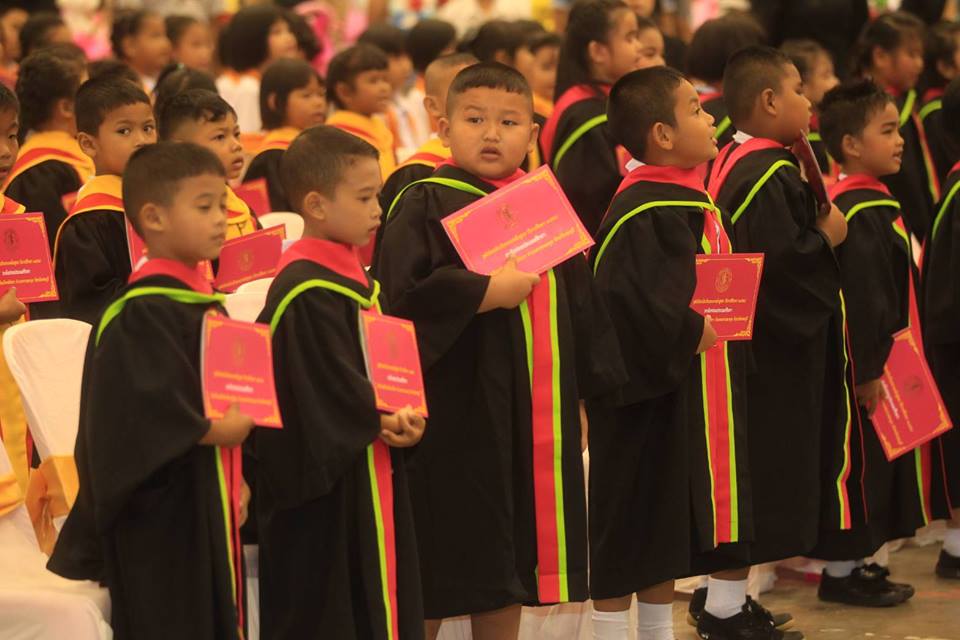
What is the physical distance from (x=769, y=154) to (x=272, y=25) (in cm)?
418

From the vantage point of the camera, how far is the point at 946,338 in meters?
5.70

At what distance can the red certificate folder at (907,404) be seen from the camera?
5281mm

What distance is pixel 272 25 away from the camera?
8.53 meters

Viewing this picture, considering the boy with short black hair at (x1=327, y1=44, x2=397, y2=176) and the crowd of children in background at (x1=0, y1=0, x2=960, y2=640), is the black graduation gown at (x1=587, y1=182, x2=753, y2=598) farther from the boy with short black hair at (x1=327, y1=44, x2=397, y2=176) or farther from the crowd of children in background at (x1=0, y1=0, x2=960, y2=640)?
the boy with short black hair at (x1=327, y1=44, x2=397, y2=176)

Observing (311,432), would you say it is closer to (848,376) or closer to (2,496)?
(2,496)

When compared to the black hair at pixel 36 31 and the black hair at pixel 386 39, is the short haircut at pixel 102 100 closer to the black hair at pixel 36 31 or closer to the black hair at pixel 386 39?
the black hair at pixel 36 31

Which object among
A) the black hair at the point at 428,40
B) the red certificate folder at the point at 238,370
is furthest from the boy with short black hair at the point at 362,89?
the red certificate folder at the point at 238,370

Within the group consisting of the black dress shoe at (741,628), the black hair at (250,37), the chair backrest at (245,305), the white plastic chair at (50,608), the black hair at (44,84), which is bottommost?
the black dress shoe at (741,628)

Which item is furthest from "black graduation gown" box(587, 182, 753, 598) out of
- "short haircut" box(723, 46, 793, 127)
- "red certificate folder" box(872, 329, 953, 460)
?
"red certificate folder" box(872, 329, 953, 460)

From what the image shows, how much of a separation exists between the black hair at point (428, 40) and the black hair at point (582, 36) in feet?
8.32

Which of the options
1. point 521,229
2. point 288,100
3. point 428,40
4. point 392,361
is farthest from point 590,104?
point 428,40

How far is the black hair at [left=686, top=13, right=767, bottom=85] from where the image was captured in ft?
21.6

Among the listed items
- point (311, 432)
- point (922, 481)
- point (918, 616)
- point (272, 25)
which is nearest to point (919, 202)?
point (922, 481)

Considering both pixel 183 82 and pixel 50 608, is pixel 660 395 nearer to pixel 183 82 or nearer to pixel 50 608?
pixel 50 608
